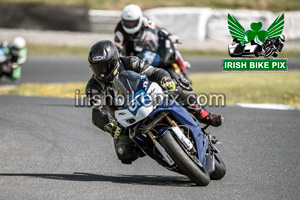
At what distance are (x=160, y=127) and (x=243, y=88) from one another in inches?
353

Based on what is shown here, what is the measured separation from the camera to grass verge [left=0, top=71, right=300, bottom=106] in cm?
1212

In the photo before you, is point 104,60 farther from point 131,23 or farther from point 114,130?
point 131,23

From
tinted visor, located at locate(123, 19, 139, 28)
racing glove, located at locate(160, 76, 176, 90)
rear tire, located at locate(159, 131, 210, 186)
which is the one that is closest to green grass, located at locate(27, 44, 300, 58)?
tinted visor, located at locate(123, 19, 139, 28)

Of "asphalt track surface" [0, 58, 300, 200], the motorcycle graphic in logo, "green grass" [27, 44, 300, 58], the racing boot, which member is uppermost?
the motorcycle graphic in logo

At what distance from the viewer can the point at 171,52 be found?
31.3ft

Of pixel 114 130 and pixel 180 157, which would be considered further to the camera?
pixel 114 130

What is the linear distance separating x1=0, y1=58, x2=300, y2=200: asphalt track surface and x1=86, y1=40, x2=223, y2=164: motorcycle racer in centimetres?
40

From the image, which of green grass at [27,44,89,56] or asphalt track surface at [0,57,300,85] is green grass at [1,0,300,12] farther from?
asphalt track surface at [0,57,300,85]

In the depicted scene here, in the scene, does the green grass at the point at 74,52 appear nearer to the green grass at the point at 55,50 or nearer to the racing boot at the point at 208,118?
the green grass at the point at 55,50

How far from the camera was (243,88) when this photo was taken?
535 inches

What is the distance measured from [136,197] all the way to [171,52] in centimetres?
516

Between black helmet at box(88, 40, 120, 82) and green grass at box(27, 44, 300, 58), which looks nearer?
black helmet at box(88, 40, 120, 82)

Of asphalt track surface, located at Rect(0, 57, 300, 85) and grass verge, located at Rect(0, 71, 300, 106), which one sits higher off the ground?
grass verge, located at Rect(0, 71, 300, 106)

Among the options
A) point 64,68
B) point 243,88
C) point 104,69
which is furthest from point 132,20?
point 64,68
